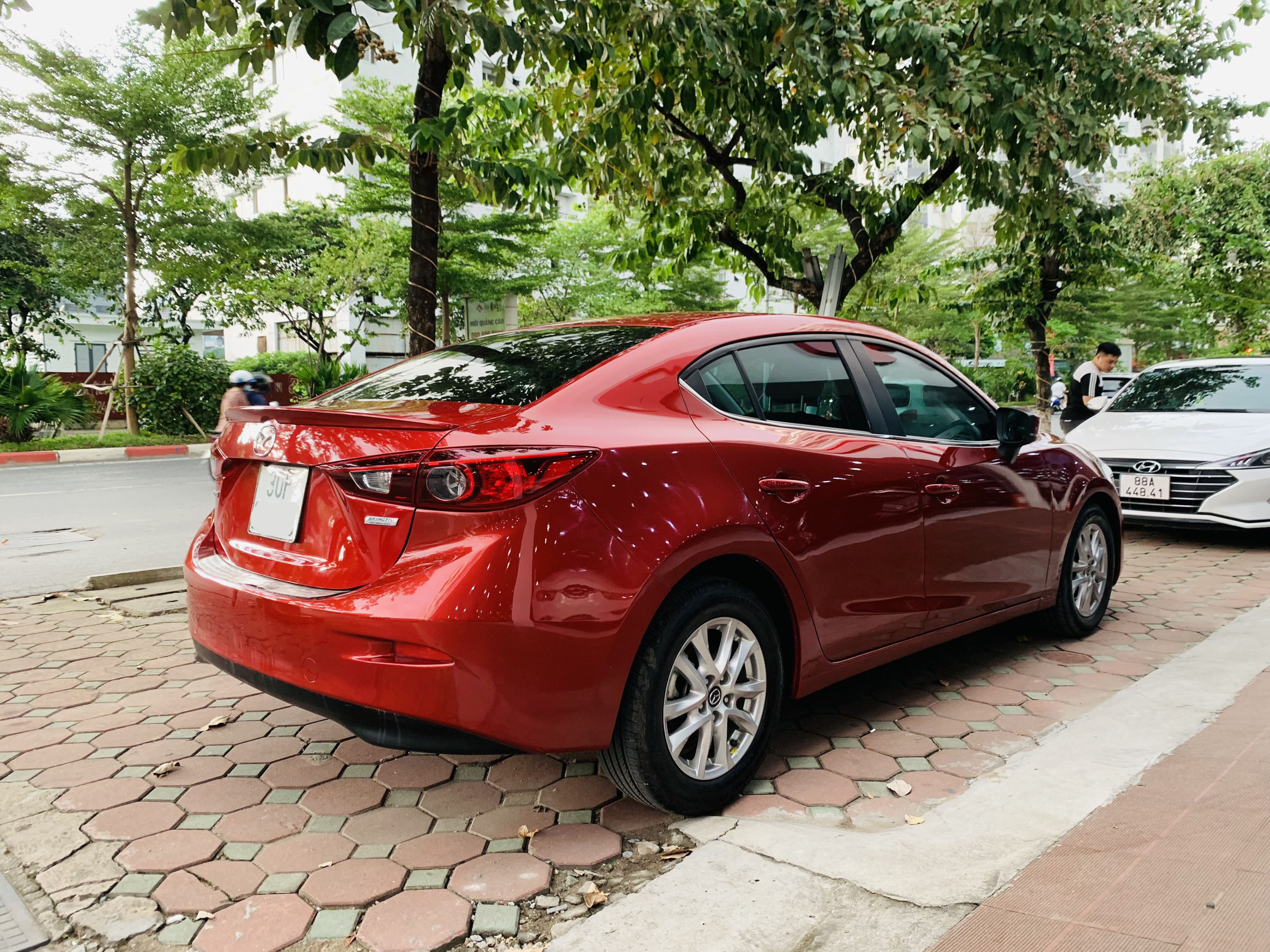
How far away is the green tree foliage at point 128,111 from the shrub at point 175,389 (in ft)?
1.07

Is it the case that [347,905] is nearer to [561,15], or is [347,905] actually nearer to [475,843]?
[475,843]

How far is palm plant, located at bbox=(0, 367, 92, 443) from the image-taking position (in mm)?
17141

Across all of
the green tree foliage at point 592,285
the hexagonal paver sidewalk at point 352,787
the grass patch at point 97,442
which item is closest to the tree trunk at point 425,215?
the hexagonal paver sidewalk at point 352,787

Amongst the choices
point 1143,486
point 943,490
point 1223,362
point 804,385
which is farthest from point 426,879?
point 1223,362

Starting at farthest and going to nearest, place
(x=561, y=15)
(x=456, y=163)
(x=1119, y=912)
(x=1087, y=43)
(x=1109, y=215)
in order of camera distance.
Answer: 1. (x=1109, y=215)
2. (x=1087, y=43)
3. (x=456, y=163)
4. (x=561, y=15)
5. (x=1119, y=912)

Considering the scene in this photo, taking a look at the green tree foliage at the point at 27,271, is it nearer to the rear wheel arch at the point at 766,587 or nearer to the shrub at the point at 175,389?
the shrub at the point at 175,389

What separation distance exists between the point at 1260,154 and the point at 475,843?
1851 cm

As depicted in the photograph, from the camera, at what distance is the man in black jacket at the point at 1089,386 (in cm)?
918

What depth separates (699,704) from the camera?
2.86 metres

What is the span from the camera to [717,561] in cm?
290

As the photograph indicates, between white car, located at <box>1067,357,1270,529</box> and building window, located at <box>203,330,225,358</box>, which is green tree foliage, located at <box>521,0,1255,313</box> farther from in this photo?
building window, located at <box>203,330,225,358</box>

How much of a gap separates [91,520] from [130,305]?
36.0ft

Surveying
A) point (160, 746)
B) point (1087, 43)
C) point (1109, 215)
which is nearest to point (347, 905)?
point (160, 746)

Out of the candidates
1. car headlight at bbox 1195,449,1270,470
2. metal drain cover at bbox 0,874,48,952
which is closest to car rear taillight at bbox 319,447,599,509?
metal drain cover at bbox 0,874,48,952
